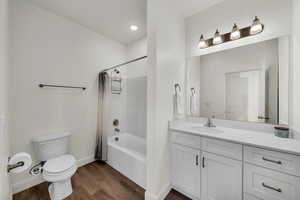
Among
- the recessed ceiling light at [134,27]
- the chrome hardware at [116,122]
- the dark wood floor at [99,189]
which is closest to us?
the dark wood floor at [99,189]

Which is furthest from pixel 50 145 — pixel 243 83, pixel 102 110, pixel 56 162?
pixel 243 83

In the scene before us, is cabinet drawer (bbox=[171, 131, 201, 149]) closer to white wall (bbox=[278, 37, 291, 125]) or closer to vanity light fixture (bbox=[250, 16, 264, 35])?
white wall (bbox=[278, 37, 291, 125])

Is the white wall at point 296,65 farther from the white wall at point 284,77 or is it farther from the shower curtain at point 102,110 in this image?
the shower curtain at point 102,110

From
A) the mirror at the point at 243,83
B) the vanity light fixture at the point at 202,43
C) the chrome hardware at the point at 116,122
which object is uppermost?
the vanity light fixture at the point at 202,43

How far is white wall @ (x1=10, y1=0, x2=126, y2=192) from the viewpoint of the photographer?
1.65 m

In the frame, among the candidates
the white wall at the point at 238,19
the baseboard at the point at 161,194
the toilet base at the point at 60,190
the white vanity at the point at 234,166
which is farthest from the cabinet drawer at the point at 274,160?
the toilet base at the point at 60,190

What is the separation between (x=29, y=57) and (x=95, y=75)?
96 cm

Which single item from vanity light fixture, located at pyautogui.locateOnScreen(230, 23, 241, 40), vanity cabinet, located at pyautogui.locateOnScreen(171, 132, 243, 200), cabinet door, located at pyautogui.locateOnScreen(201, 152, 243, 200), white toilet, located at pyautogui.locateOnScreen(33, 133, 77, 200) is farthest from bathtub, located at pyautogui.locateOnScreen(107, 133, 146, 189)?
vanity light fixture, located at pyautogui.locateOnScreen(230, 23, 241, 40)

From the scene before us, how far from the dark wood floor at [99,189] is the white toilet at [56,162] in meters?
0.15

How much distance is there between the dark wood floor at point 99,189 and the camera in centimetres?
157

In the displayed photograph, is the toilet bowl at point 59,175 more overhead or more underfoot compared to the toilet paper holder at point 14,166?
more underfoot

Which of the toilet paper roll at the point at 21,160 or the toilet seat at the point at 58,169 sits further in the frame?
the toilet seat at the point at 58,169

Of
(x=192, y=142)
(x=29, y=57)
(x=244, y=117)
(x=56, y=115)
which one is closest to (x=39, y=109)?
(x=56, y=115)

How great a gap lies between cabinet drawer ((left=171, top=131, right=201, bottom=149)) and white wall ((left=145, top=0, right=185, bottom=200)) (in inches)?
4.9
